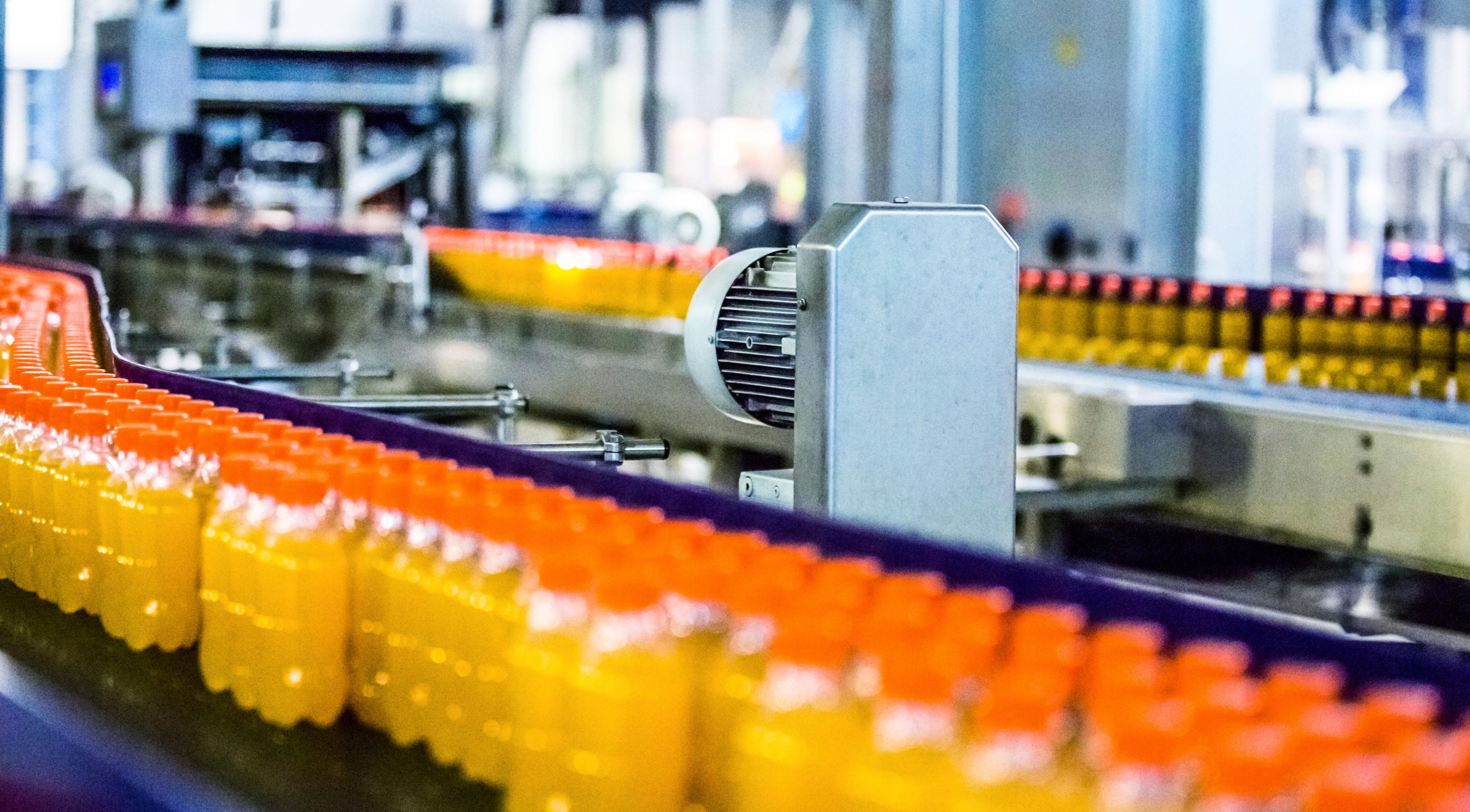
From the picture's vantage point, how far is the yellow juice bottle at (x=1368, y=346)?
418 cm

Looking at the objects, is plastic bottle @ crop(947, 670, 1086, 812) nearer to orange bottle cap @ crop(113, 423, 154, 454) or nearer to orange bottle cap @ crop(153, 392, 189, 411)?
orange bottle cap @ crop(113, 423, 154, 454)

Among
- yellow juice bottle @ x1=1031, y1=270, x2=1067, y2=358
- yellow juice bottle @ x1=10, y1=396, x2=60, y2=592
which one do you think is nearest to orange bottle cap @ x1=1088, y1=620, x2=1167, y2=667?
yellow juice bottle @ x1=10, y1=396, x2=60, y2=592

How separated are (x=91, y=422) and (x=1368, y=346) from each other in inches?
123

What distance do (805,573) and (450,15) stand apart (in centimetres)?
1232

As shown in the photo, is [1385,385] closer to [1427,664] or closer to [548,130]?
[1427,664]

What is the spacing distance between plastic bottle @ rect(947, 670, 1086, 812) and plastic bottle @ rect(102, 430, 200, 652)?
1.07m

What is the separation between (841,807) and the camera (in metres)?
1.08

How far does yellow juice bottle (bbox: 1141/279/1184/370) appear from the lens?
4.72 meters

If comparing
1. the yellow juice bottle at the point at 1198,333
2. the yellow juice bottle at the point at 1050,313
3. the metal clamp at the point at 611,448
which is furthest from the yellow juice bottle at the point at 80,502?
the yellow juice bottle at the point at 1050,313

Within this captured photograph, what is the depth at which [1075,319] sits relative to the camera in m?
5.05

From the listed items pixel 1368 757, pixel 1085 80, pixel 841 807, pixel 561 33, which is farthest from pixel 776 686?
pixel 561 33

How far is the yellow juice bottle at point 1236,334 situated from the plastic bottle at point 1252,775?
12.1 feet

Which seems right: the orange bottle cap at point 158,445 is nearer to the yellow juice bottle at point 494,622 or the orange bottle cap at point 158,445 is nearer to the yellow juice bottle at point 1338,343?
the yellow juice bottle at point 494,622

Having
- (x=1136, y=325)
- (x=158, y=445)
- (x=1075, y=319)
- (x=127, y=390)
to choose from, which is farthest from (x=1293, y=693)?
(x=1075, y=319)
